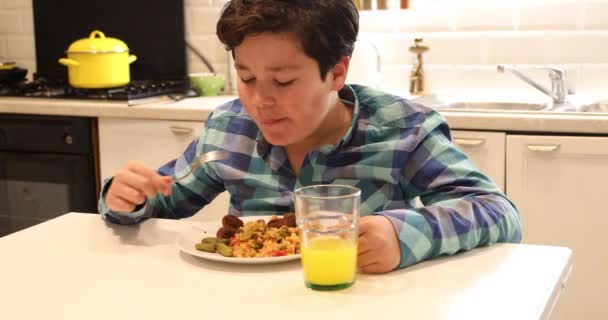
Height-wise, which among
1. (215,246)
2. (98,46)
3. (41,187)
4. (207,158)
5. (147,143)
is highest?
(98,46)

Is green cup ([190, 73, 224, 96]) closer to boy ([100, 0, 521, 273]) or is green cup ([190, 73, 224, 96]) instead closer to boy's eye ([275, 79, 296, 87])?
boy ([100, 0, 521, 273])

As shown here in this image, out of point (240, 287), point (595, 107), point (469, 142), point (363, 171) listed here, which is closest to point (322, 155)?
point (363, 171)

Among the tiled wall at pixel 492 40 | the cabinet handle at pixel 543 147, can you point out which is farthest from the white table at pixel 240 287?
the tiled wall at pixel 492 40

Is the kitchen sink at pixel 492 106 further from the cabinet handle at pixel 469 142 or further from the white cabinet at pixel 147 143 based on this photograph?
the white cabinet at pixel 147 143

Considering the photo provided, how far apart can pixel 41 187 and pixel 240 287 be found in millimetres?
2211

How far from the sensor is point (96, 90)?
325 centimetres

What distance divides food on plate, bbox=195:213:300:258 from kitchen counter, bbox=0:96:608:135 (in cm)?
125

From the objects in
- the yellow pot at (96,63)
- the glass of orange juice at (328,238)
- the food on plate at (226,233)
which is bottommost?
the food on plate at (226,233)

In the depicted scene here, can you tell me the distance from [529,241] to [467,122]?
0.39m

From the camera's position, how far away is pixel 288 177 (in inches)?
64.7

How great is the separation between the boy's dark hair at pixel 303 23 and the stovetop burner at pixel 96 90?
168 cm

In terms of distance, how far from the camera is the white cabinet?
2957 mm

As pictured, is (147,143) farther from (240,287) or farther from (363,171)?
(240,287)

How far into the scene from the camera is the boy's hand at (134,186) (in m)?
1.45
